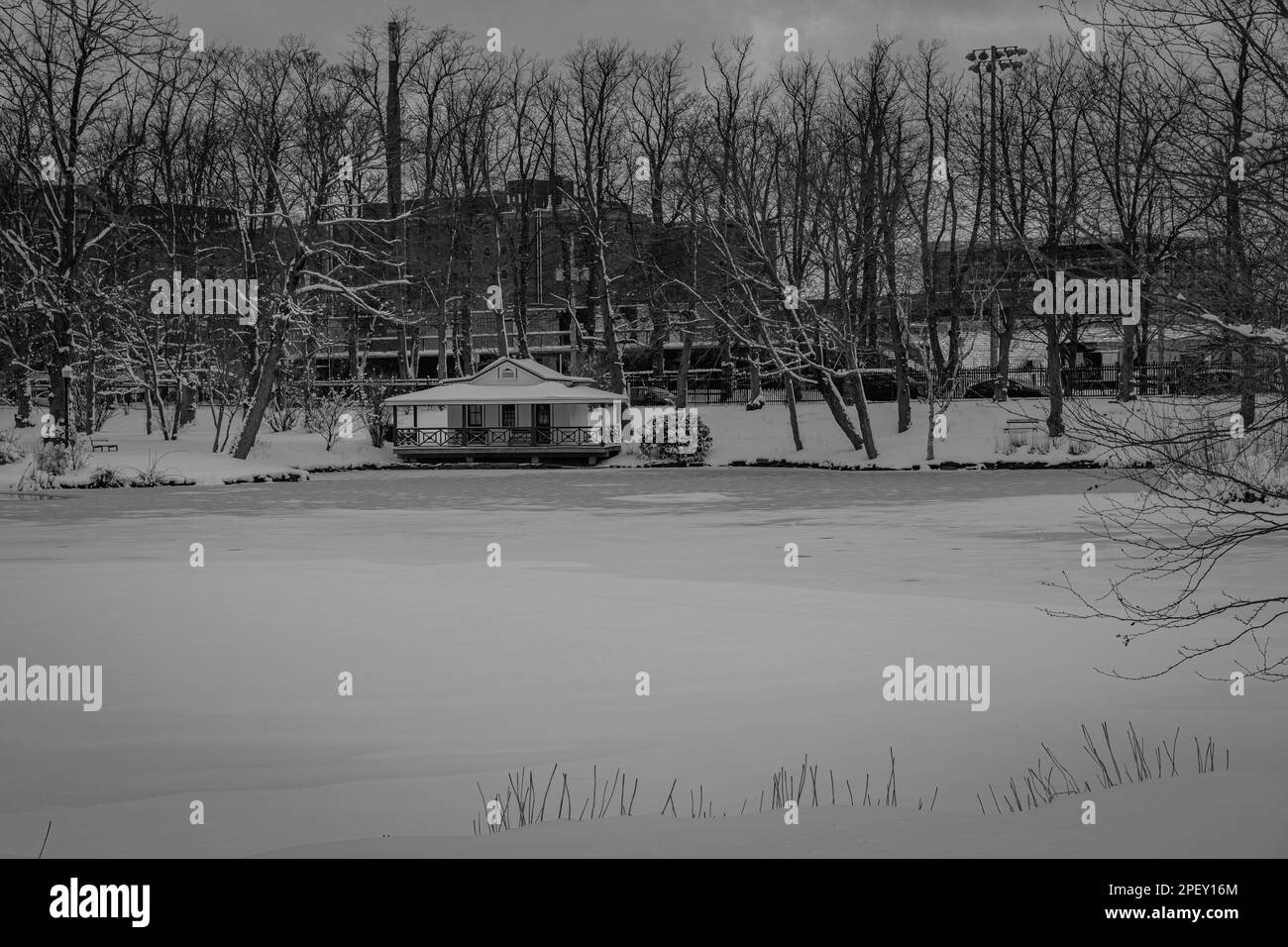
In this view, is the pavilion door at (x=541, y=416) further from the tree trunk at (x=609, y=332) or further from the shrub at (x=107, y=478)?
the shrub at (x=107, y=478)

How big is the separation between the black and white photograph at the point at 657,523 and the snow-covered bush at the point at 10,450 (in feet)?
2.40

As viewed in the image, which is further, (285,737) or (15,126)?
(15,126)

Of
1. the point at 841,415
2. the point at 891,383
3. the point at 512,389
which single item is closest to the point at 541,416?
the point at 512,389

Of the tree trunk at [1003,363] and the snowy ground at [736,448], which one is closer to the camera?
the snowy ground at [736,448]

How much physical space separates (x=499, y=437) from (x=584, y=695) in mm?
44740

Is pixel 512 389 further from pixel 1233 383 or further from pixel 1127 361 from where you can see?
pixel 1233 383

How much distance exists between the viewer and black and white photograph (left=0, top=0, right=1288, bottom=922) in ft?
29.6

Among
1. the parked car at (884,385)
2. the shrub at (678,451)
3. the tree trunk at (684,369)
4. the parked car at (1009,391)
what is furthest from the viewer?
the parked car at (884,385)

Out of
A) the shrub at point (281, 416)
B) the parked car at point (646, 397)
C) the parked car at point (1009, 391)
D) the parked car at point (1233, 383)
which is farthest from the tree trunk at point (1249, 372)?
the parked car at point (646, 397)

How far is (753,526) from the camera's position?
2823 cm

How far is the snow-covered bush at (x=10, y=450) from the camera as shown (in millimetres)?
41812

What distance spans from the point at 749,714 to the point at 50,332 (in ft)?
122
